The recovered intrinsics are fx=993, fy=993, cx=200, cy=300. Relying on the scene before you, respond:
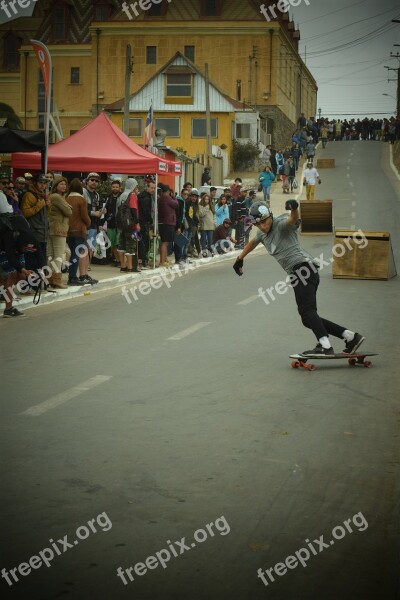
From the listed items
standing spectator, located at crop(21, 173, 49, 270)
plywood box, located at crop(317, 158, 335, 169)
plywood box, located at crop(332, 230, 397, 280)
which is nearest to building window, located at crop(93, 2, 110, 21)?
plywood box, located at crop(317, 158, 335, 169)

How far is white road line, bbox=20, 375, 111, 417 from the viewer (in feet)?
26.4

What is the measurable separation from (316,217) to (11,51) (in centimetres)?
5665

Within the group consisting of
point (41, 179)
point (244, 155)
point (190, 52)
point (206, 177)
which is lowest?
point (41, 179)

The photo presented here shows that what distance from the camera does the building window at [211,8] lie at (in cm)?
7362

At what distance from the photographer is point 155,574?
14.9 feet

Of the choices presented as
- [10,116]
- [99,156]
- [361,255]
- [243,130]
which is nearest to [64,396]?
[361,255]

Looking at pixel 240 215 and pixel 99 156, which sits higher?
pixel 99 156

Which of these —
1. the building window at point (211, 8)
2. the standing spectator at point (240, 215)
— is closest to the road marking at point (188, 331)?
the standing spectator at point (240, 215)

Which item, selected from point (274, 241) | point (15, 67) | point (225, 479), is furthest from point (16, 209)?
point (15, 67)

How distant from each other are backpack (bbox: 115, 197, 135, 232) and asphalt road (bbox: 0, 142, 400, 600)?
7.71 metres

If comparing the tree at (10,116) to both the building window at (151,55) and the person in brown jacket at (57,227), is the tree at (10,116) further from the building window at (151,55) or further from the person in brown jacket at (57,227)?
the person in brown jacket at (57,227)

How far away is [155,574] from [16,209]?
1212cm

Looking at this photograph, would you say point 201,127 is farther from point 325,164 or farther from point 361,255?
point 361,255

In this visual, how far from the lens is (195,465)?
21.0 ft
